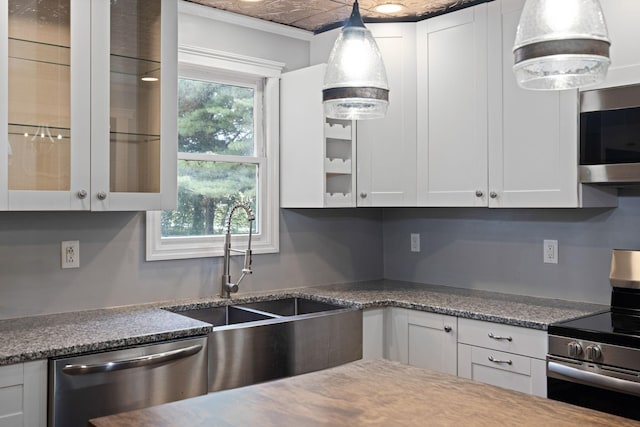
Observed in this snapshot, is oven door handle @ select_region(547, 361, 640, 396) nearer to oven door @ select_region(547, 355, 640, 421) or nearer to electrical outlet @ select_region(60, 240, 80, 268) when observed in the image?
oven door @ select_region(547, 355, 640, 421)

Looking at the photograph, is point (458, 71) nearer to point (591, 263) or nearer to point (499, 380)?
point (591, 263)

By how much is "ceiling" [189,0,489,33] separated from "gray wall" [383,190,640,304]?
1138mm

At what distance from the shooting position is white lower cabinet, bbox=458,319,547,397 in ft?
8.52

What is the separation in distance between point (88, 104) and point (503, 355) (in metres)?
2.04

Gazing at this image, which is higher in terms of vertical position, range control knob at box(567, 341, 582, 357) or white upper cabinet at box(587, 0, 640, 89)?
white upper cabinet at box(587, 0, 640, 89)

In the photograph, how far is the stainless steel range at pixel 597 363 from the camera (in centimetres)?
225

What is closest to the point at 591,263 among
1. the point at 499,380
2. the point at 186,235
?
the point at 499,380

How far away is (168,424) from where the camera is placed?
1.39 m

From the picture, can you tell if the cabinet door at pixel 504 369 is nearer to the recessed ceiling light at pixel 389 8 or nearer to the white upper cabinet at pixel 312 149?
the white upper cabinet at pixel 312 149

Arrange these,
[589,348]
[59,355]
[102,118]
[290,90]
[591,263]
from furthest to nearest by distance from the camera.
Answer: [290,90]
[591,263]
[102,118]
[589,348]
[59,355]

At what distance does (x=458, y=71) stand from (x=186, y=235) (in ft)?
5.44

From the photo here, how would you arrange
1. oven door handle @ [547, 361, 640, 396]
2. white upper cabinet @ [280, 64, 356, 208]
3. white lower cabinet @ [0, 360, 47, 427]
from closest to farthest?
1. white lower cabinet @ [0, 360, 47, 427]
2. oven door handle @ [547, 361, 640, 396]
3. white upper cabinet @ [280, 64, 356, 208]

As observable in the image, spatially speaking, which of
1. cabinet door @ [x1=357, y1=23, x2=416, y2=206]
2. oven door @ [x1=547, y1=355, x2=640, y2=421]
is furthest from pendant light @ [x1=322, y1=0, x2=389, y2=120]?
cabinet door @ [x1=357, y1=23, x2=416, y2=206]

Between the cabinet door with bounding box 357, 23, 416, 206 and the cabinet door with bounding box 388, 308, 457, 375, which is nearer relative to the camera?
the cabinet door with bounding box 388, 308, 457, 375
